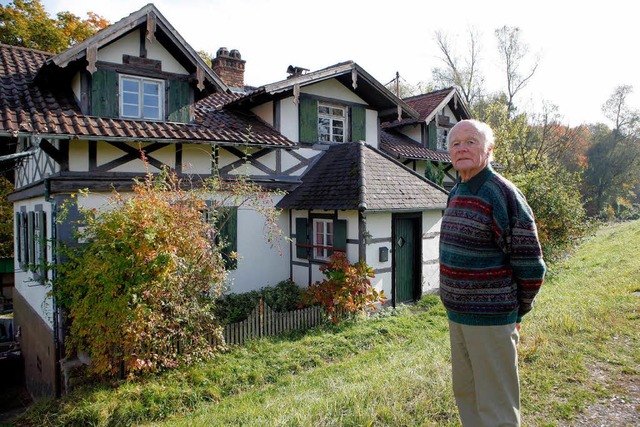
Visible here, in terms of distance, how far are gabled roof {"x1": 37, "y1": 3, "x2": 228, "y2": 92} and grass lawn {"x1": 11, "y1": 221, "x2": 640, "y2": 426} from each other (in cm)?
640

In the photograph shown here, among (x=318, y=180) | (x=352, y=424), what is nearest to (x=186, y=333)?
(x=352, y=424)

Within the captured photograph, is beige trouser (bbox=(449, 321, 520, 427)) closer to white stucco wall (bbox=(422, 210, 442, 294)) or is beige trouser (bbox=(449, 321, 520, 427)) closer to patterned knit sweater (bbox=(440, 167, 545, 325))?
patterned knit sweater (bbox=(440, 167, 545, 325))

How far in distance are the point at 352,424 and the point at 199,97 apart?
9.03 m

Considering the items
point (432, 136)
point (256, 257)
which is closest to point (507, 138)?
point (432, 136)

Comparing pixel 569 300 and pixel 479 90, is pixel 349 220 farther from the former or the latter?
pixel 479 90

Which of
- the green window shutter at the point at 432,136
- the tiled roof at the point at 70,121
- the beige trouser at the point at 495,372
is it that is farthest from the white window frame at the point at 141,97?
the green window shutter at the point at 432,136

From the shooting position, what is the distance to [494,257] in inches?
108

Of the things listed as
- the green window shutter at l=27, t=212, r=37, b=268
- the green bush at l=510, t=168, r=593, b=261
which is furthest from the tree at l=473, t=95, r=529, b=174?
the green window shutter at l=27, t=212, r=37, b=268

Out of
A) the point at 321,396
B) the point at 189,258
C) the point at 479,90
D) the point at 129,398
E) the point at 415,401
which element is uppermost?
the point at 479,90

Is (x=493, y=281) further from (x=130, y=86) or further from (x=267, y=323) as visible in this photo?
(x=130, y=86)

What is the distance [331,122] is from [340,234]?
4312 mm

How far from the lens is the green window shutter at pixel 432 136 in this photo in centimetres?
1739

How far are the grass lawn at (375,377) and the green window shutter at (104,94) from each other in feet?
18.6

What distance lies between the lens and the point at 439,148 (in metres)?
17.9
